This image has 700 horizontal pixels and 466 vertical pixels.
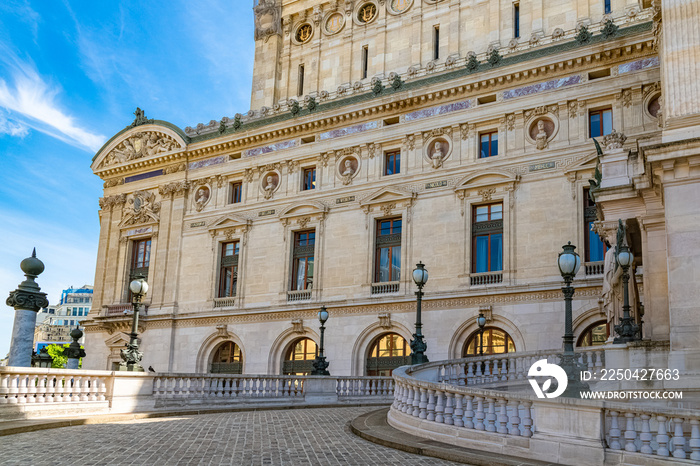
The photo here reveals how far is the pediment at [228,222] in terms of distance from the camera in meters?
40.7

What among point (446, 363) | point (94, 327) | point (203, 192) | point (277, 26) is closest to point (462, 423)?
point (446, 363)

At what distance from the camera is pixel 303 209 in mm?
38750

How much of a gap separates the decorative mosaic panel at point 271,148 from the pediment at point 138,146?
471 cm

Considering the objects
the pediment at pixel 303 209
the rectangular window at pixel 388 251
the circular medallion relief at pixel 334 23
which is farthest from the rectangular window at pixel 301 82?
the rectangular window at pixel 388 251

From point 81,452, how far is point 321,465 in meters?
3.90

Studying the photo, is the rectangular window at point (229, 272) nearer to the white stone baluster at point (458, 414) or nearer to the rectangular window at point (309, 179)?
the rectangular window at point (309, 179)

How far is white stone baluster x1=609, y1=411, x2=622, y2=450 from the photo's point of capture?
10031 millimetres

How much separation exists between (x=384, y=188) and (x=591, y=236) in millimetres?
10533

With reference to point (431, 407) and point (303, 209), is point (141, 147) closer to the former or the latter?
point (303, 209)

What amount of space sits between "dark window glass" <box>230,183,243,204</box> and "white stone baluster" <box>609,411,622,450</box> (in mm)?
34154

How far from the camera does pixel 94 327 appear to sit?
44594 millimetres

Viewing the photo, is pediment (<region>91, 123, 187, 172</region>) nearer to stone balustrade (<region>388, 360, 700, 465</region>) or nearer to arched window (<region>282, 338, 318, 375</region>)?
arched window (<region>282, 338, 318, 375</region>)

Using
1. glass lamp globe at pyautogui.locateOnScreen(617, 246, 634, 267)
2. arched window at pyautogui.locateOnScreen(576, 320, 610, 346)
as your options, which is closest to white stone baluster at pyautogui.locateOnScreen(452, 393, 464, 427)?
glass lamp globe at pyautogui.locateOnScreen(617, 246, 634, 267)

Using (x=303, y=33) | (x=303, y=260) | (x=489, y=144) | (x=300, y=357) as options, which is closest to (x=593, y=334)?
(x=489, y=144)
